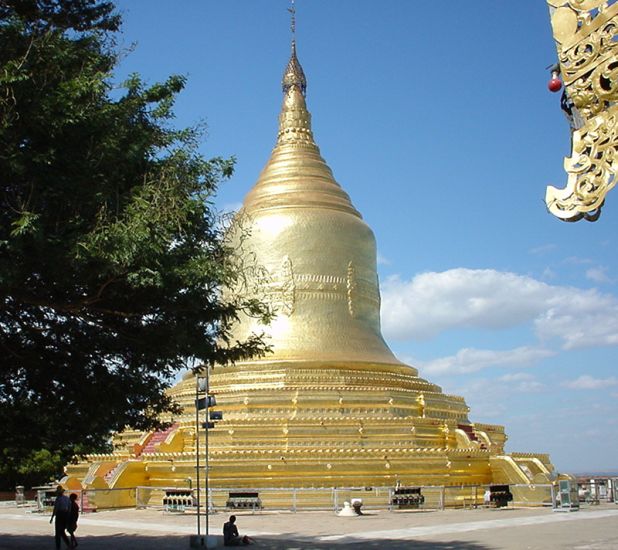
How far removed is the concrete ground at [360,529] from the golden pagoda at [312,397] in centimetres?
202

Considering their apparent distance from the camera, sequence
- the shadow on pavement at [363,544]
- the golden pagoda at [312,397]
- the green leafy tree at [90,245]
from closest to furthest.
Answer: the green leafy tree at [90,245], the shadow on pavement at [363,544], the golden pagoda at [312,397]

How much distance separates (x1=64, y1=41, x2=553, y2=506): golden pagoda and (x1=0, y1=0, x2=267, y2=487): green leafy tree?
7584mm

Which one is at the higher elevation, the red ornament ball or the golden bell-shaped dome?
the golden bell-shaped dome

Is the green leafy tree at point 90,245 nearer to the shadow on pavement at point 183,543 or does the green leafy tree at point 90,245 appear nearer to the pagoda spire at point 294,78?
the shadow on pavement at point 183,543

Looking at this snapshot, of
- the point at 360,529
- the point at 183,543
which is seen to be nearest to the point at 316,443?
the point at 360,529

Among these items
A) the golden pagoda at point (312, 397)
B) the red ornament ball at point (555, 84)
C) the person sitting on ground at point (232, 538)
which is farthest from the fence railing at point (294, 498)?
the red ornament ball at point (555, 84)

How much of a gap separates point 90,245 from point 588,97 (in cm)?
590

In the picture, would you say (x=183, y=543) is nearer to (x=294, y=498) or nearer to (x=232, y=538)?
(x=232, y=538)

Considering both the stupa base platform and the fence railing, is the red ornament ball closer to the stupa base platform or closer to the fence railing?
the fence railing

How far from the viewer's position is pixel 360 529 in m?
15.1

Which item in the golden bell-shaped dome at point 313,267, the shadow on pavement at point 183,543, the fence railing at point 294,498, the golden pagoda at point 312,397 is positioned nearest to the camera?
the shadow on pavement at point 183,543

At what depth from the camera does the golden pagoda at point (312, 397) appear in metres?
21.5

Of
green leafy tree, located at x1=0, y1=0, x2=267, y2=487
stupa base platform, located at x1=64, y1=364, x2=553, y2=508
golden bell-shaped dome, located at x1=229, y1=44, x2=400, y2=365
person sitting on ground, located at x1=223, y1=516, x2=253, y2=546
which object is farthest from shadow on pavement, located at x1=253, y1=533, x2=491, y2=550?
golden bell-shaped dome, located at x1=229, y1=44, x2=400, y2=365

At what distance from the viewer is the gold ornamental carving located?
4.18 metres
